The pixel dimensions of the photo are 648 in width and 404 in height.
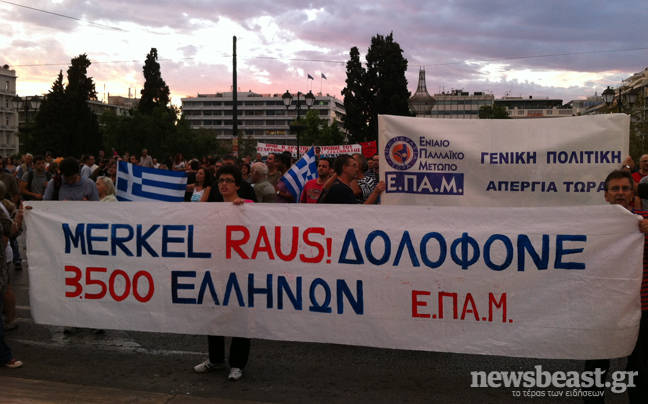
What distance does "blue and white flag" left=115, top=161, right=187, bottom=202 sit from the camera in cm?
828

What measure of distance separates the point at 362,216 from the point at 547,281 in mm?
1536

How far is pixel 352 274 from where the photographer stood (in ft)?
16.1

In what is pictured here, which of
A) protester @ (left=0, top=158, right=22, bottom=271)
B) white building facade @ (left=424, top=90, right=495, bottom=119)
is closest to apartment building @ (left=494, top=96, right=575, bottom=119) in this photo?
white building facade @ (left=424, top=90, right=495, bottom=119)

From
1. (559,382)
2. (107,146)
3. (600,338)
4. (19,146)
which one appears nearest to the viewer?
(600,338)

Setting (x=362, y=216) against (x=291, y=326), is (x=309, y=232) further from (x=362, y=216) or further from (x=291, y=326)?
(x=291, y=326)

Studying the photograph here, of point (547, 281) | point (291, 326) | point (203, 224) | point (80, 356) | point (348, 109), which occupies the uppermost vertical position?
point (348, 109)

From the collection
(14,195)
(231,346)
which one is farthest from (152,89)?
(231,346)

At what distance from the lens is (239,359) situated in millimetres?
5070

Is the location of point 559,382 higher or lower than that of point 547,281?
lower

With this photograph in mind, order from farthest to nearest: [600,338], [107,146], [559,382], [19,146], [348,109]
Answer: [19,146] < [107,146] < [348,109] < [559,382] < [600,338]

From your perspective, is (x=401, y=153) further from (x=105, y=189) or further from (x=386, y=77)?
(x=386, y=77)

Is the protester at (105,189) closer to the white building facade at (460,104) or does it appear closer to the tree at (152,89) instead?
the tree at (152,89)

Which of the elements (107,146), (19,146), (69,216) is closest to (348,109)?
(107,146)

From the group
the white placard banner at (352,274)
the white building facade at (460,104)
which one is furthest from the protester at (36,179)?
the white building facade at (460,104)
